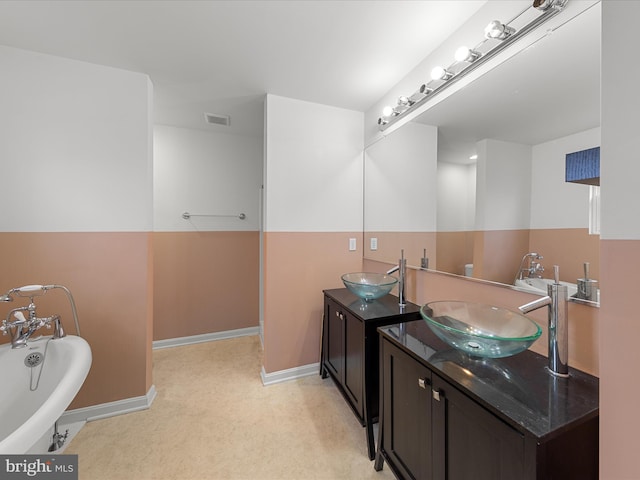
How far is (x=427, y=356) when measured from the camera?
1080 mm

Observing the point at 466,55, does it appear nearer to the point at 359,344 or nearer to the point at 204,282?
the point at 359,344

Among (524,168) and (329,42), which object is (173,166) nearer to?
(329,42)

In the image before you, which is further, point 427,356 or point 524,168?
point 524,168

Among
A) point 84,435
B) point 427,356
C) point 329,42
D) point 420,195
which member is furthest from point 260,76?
point 84,435

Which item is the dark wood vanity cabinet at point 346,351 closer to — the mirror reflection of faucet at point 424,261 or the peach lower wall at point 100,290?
the mirror reflection of faucet at point 424,261

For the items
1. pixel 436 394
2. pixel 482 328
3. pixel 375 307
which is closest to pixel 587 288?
pixel 482 328

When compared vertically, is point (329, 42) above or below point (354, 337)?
above

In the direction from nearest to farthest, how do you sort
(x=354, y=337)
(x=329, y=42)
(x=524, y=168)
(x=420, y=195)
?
(x=524, y=168) < (x=329, y=42) < (x=354, y=337) < (x=420, y=195)

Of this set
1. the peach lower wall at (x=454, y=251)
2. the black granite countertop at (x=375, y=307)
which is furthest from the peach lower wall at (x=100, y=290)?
the peach lower wall at (x=454, y=251)

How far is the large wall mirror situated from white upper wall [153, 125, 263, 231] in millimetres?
1860

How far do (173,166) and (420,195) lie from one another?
261cm

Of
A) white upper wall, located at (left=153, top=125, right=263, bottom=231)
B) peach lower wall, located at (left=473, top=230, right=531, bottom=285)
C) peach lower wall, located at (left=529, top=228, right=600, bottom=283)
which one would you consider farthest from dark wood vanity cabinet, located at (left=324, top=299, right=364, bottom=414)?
white upper wall, located at (left=153, top=125, right=263, bottom=231)

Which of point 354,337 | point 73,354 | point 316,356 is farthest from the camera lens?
point 316,356

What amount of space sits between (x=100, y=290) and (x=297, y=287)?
1.45 m
